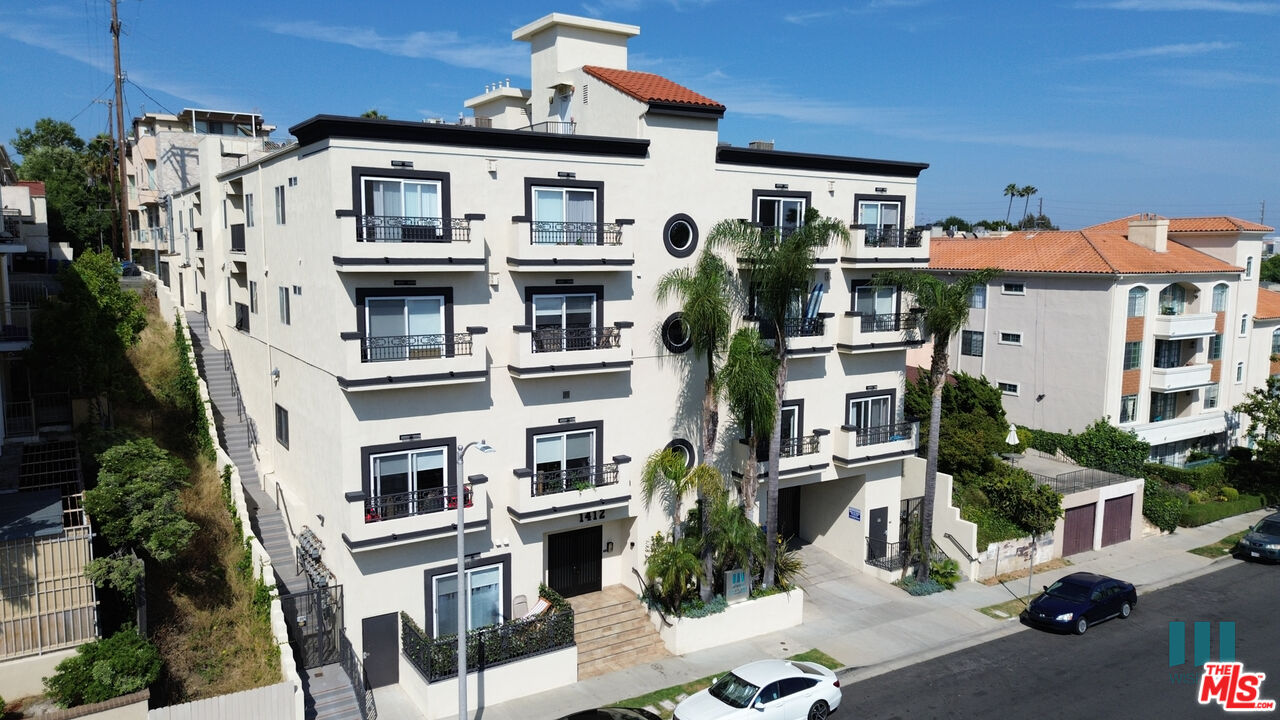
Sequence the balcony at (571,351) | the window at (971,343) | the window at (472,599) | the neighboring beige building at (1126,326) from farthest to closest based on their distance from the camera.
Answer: the window at (971,343)
the neighboring beige building at (1126,326)
the balcony at (571,351)
the window at (472,599)

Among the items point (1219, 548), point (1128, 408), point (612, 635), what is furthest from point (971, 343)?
point (612, 635)

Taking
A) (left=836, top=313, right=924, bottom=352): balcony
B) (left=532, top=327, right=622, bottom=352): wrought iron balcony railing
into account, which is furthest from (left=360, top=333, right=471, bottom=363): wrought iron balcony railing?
(left=836, top=313, right=924, bottom=352): balcony

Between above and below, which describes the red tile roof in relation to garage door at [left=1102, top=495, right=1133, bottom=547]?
above

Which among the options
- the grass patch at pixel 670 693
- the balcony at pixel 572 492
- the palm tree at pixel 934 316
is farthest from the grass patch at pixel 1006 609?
the balcony at pixel 572 492

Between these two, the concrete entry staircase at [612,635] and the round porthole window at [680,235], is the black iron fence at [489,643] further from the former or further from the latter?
the round porthole window at [680,235]

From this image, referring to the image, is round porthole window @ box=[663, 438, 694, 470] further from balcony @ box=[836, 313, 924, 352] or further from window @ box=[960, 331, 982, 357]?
window @ box=[960, 331, 982, 357]

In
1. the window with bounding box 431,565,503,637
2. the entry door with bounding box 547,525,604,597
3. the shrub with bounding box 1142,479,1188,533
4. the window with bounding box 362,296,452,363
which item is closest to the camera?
the window with bounding box 362,296,452,363

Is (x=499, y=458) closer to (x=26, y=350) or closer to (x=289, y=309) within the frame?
(x=289, y=309)
